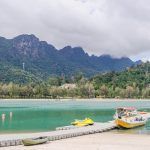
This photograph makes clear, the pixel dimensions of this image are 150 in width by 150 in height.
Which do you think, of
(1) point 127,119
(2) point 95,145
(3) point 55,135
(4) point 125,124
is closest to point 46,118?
(1) point 127,119

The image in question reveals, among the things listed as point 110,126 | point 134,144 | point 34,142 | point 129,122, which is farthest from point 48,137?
point 129,122

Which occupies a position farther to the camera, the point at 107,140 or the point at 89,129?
the point at 89,129

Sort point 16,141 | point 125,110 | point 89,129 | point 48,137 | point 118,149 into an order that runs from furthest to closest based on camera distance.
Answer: point 125,110 → point 89,129 → point 48,137 → point 16,141 → point 118,149

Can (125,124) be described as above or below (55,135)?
above

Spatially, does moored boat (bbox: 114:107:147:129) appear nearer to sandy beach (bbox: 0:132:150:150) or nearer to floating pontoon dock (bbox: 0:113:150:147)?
floating pontoon dock (bbox: 0:113:150:147)

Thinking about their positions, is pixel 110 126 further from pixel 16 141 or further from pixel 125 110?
pixel 16 141

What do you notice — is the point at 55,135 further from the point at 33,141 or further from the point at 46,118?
the point at 46,118

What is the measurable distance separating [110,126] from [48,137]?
17948mm

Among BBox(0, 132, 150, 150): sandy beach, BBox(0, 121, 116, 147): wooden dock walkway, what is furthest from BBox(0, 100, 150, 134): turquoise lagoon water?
BBox(0, 132, 150, 150): sandy beach

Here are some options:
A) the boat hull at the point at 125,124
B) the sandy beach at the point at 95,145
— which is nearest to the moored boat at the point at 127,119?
the boat hull at the point at 125,124

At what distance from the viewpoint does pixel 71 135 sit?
4994 cm

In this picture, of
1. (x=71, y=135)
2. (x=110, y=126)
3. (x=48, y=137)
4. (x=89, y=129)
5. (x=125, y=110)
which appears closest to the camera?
(x=48, y=137)

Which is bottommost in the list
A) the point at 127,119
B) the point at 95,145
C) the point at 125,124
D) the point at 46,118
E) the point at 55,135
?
the point at 95,145

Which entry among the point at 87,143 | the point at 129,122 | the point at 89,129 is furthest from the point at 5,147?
the point at 129,122
